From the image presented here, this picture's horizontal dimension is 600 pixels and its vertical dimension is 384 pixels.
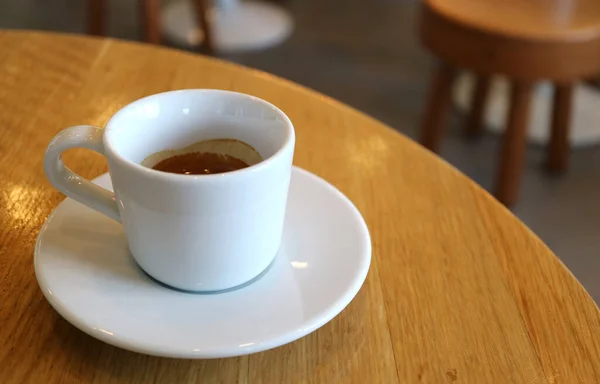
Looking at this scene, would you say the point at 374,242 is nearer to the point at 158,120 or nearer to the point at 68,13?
the point at 158,120

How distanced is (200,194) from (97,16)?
55.8 inches

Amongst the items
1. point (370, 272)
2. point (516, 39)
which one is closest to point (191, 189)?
point (370, 272)

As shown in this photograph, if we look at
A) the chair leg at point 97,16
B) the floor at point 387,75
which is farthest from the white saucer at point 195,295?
the chair leg at point 97,16

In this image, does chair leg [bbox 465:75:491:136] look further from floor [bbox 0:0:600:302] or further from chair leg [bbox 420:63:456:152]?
chair leg [bbox 420:63:456:152]

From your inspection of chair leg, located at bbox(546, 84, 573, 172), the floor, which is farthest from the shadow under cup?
chair leg, located at bbox(546, 84, 573, 172)

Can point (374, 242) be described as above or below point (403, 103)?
above

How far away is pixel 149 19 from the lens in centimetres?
149

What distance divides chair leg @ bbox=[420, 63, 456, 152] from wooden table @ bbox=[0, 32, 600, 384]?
756 millimetres

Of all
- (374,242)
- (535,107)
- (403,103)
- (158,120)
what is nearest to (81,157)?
(158,120)

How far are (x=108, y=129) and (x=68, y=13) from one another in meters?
1.97

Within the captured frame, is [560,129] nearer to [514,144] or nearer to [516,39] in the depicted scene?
[514,144]

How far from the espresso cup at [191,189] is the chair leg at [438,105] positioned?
98 centimetres

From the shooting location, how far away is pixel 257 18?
215cm

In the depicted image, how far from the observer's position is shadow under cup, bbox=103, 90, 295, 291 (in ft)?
1.12
